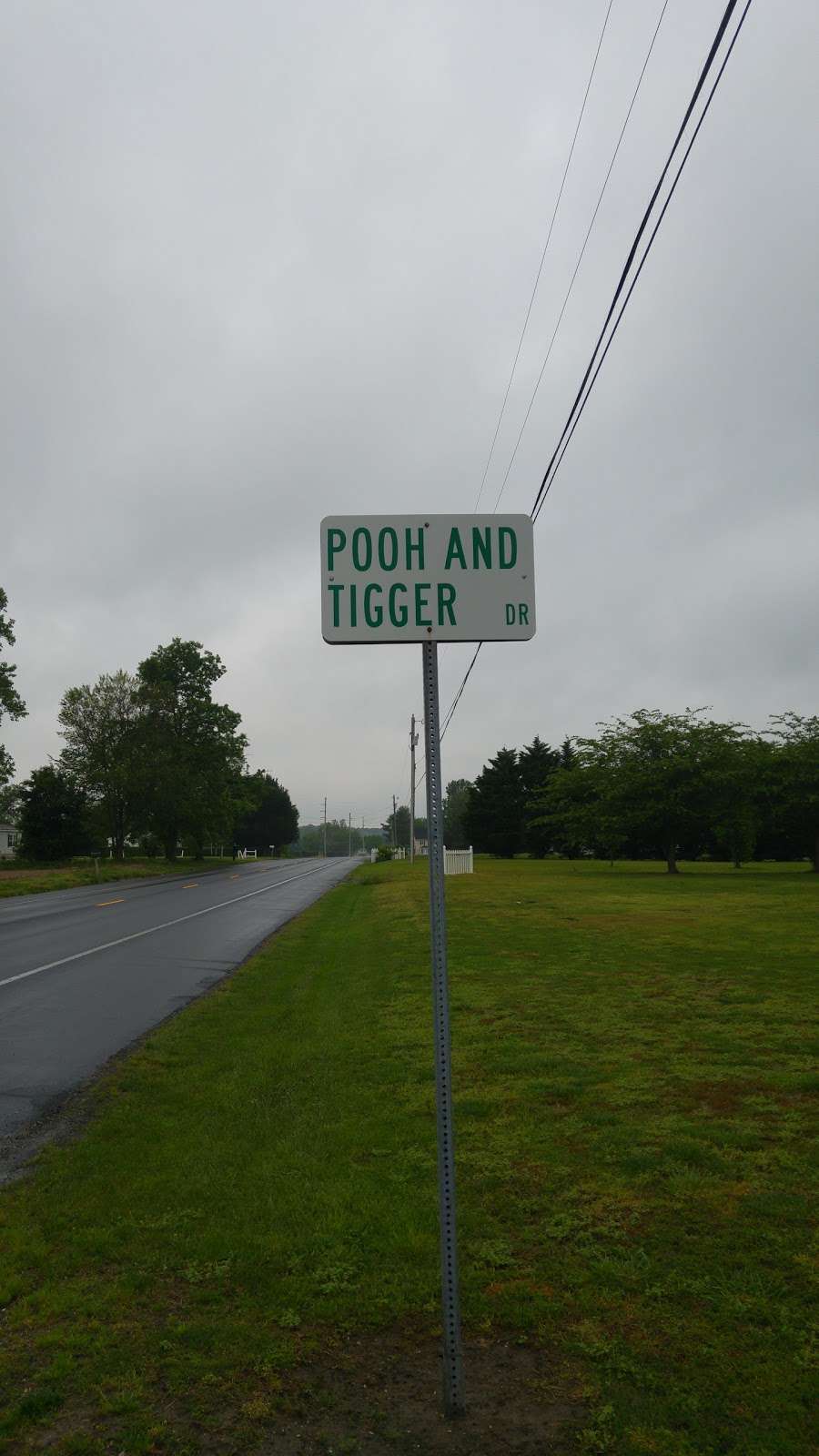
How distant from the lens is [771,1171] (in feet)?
16.7

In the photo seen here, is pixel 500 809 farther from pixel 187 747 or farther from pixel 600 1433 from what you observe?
pixel 600 1433

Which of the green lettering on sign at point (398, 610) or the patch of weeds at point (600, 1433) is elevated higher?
the green lettering on sign at point (398, 610)

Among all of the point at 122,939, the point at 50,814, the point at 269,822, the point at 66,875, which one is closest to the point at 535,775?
the point at 50,814

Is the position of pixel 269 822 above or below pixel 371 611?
above

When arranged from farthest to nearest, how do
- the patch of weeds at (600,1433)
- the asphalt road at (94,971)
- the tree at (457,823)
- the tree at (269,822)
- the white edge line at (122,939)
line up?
the tree at (269,822), the tree at (457,823), the white edge line at (122,939), the asphalt road at (94,971), the patch of weeds at (600,1433)

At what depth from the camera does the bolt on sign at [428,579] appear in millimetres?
3576

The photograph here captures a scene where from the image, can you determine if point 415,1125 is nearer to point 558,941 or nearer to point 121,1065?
point 121,1065

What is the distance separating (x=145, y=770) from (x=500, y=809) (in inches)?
1135

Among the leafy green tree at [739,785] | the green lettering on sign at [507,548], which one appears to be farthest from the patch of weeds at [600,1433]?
the leafy green tree at [739,785]

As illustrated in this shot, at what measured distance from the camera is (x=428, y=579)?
3.61 meters

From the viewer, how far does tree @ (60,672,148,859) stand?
59688 mm

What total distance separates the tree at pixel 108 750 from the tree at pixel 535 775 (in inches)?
1104

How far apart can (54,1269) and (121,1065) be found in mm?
3907

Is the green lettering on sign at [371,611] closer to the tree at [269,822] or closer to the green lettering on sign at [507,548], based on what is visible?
the green lettering on sign at [507,548]
